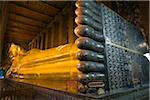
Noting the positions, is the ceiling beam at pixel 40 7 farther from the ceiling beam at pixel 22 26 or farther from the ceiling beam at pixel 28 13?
the ceiling beam at pixel 22 26

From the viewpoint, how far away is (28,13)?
153 inches

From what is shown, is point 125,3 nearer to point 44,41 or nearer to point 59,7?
point 59,7

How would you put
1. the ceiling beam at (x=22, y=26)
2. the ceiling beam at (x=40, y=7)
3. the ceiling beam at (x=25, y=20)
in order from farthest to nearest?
the ceiling beam at (x=22, y=26)
the ceiling beam at (x=25, y=20)
the ceiling beam at (x=40, y=7)

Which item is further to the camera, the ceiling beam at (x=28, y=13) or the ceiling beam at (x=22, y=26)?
the ceiling beam at (x=22, y=26)

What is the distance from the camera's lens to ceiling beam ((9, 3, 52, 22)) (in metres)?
3.65

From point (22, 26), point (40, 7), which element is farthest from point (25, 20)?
point (40, 7)

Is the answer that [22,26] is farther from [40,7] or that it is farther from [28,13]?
[40,7]

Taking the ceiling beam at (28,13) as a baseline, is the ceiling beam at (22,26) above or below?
below

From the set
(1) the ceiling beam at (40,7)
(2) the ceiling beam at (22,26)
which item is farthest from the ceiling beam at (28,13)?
(2) the ceiling beam at (22,26)

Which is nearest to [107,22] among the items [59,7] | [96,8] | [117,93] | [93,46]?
[96,8]

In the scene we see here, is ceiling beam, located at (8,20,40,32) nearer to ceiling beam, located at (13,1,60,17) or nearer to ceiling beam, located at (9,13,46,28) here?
ceiling beam, located at (9,13,46,28)

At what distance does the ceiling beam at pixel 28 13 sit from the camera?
3.65 meters

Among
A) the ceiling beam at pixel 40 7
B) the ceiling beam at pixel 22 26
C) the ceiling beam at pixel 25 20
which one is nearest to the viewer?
the ceiling beam at pixel 40 7

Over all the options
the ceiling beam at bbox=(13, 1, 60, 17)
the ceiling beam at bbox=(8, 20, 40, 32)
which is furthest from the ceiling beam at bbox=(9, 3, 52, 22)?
the ceiling beam at bbox=(8, 20, 40, 32)
